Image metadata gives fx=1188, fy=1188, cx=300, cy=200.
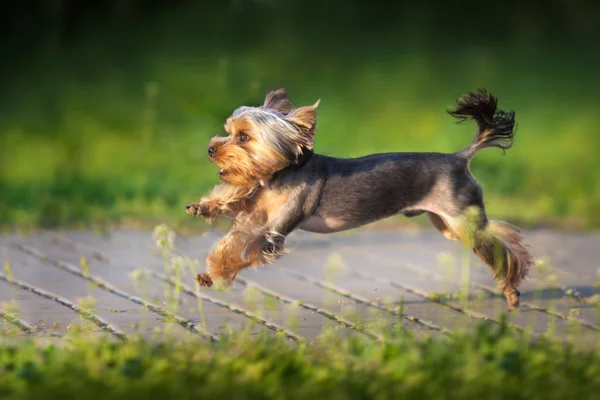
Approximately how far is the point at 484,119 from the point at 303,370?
2293 millimetres

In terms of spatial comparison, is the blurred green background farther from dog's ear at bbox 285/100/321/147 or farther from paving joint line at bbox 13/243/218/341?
dog's ear at bbox 285/100/321/147

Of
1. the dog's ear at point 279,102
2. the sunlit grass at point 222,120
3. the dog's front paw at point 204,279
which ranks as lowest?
the dog's front paw at point 204,279

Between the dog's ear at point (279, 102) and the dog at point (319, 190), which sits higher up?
the dog's ear at point (279, 102)

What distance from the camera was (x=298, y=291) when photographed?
6789 millimetres

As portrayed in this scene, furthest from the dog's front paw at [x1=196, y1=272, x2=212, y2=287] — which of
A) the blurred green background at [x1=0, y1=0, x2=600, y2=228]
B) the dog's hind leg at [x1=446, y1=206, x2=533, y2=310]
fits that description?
the blurred green background at [x1=0, y1=0, x2=600, y2=228]

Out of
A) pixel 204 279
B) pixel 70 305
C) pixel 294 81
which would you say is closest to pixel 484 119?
pixel 204 279

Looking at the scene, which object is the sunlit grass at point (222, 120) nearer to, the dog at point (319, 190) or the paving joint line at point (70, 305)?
the paving joint line at point (70, 305)

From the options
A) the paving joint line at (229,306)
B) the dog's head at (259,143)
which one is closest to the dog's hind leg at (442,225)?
the dog's head at (259,143)

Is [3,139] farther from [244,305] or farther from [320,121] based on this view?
[244,305]

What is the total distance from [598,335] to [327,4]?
9.08m

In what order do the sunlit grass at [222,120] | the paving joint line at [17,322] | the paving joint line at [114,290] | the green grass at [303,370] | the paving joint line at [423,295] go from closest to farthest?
the green grass at [303,370] → the paving joint line at [17,322] → the paving joint line at [114,290] → the paving joint line at [423,295] → the sunlit grass at [222,120]

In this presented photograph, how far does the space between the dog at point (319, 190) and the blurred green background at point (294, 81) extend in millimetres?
3518

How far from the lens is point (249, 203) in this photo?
19.9 feet

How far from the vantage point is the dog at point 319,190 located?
5.80m
